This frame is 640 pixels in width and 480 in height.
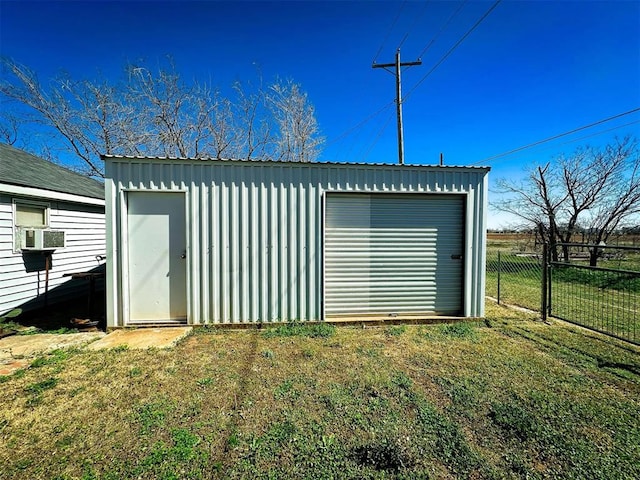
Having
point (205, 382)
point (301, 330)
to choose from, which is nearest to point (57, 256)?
point (205, 382)

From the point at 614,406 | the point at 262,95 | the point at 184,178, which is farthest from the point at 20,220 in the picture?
the point at 262,95

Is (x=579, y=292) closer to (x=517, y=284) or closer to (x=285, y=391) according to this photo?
(x=517, y=284)

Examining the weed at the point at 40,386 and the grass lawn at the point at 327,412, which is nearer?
the grass lawn at the point at 327,412

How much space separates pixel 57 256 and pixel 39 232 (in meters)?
0.86

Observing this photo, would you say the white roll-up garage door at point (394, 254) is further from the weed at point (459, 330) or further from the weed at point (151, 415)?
the weed at point (151, 415)

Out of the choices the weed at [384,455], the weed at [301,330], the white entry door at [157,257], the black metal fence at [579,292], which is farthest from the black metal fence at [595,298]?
the white entry door at [157,257]

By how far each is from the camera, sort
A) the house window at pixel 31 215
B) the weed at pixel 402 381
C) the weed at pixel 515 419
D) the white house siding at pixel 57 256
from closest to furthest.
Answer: the weed at pixel 515 419, the weed at pixel 402 381, the white house siding at pixel 57 256, the house window at pixel 31 215

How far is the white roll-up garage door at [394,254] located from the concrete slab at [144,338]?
236cm

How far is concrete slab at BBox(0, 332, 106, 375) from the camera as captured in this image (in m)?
3.32

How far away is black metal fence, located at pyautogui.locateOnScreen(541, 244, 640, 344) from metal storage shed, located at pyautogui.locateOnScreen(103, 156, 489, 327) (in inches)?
Result: 62.8

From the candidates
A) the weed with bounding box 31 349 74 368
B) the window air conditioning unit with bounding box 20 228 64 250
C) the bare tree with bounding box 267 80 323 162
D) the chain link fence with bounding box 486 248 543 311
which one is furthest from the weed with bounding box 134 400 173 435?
the bare tree with bounding box 267 80 323 162

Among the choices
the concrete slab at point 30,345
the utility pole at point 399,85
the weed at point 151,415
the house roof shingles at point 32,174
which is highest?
the utility pole at point 399,85

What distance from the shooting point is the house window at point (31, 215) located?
5126 millimetres

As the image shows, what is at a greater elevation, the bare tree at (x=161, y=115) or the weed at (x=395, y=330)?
the bare tree at (x=161, y=115)
